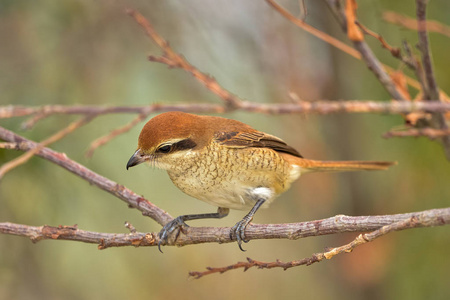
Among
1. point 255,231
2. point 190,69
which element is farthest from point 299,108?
point 255,231

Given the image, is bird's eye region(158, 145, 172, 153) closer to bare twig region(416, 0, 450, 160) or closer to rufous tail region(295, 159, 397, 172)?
rufous tail region(295, 159, 397, 172)

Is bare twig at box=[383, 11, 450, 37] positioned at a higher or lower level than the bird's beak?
higher

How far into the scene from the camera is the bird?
271 cm

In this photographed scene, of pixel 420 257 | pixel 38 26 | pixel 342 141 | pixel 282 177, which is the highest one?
pixel 38 26

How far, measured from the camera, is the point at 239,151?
301cm

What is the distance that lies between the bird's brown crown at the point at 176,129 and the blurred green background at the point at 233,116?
3.64 ft

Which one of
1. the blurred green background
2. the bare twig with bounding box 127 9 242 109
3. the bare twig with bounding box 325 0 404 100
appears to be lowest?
the blurred green background

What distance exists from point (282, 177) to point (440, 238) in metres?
1.51

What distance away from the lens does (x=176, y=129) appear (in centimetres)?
275

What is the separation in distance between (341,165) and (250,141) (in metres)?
0.57

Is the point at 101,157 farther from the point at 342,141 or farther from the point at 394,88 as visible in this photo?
the point at 394,88

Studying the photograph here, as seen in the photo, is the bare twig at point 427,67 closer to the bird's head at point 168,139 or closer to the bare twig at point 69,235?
the bird's head at point 168,139

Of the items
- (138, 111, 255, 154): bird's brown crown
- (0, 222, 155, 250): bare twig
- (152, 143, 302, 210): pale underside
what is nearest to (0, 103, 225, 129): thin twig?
(0, 222, 155, 250): bare twig

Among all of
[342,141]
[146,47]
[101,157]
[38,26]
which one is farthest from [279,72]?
[38,26]
